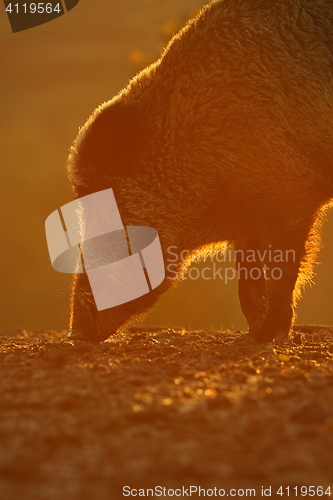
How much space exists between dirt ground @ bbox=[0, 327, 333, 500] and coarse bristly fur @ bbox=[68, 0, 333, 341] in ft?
6.44

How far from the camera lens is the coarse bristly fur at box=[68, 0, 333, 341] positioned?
Answer: 5164 mm

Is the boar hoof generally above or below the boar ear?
below

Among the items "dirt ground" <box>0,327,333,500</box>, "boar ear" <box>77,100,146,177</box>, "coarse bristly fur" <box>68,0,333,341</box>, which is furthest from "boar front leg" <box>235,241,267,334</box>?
"dirt ground" <box>0,327,333,500</box>

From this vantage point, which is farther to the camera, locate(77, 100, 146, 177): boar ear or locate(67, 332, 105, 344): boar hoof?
locate(67, 332, 105, 344): boar hoof

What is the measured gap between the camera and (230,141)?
517cm

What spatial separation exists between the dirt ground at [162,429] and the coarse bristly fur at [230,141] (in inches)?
77.2

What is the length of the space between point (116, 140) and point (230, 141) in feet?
3.27

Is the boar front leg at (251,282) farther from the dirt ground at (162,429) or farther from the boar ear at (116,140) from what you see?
the dirt ground at (162,429)

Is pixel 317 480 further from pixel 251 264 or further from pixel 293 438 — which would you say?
pixel 251 264

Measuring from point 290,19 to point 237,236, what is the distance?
2.00 m

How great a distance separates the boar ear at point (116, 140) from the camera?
5320mm

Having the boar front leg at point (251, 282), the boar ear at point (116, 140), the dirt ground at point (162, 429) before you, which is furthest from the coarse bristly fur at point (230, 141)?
the dirt ground at point (162, 429)

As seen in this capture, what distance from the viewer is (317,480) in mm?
1905

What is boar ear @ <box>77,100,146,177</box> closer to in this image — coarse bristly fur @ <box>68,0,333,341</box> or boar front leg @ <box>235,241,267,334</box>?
coarse bristly fur @ <box>68,0,333,341</box>
